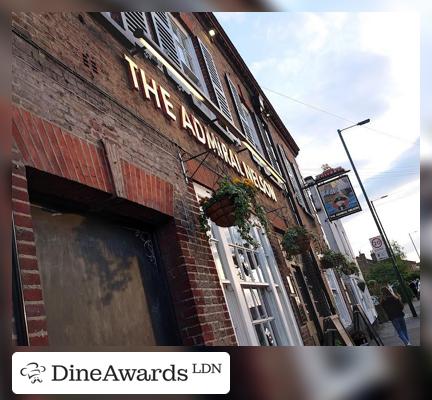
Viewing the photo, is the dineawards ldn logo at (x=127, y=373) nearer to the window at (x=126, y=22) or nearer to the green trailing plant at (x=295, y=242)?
the window at (x=126, y=22)

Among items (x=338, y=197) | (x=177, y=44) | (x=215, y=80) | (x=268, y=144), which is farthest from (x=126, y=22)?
(x=338, y=197)

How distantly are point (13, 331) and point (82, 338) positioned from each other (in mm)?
724

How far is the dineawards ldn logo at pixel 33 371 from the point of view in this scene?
1859 millimetres

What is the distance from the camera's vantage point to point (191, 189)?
14.4 feet

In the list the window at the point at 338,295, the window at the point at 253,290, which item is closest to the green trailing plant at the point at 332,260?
the window at the point at 338,295

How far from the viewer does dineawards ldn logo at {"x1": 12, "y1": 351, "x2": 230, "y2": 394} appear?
190cm

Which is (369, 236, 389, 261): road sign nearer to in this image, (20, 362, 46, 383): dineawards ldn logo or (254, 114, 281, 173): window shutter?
(254, 114, 281, 173): window shutter

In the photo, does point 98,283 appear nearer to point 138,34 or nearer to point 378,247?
point 138,34

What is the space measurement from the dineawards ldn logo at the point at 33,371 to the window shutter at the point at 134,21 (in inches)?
132

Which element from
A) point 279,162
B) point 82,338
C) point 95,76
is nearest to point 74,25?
point 95,76

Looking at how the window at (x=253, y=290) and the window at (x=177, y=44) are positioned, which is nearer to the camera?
the window at (x=253, y=290)

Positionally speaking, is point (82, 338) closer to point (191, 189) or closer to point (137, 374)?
point (137, 374)

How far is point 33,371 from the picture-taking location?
188 centimetres

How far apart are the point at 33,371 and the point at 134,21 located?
3870 millimetres
